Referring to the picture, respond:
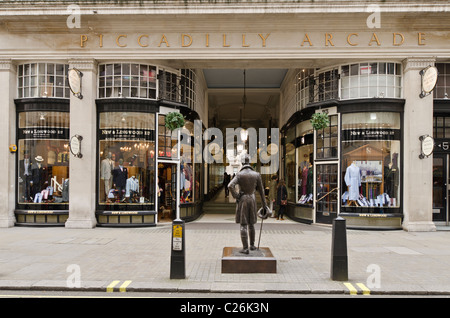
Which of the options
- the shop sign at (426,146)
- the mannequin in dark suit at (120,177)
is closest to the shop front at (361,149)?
the shop sign at (426,146)

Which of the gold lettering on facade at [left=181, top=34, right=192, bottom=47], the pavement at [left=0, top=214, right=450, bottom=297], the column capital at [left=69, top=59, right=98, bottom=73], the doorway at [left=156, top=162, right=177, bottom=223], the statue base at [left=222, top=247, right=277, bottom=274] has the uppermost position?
the gold lettering on facade at [left=181, top=34, right=192, bottom=47]

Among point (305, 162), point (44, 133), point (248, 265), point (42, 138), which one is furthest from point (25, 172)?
point (305, 162)

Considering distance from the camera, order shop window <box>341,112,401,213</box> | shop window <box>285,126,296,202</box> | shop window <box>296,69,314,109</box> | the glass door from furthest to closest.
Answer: shop window <box>285,126,296,202</box>, shop window <box>296,69,314,109</box>, the glass door, shop window <box>341,112,401,213</box>

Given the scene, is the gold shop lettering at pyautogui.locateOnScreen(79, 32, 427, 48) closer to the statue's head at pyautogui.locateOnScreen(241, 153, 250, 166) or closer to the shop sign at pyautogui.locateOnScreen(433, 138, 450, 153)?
the shop sign at pyautogui.locateOnScreen(433, 138, 450, 153)

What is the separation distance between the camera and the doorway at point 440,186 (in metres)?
13.2

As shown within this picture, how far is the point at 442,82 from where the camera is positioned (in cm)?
1325

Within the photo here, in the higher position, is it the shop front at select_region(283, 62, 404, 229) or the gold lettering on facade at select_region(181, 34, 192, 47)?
the gold lettering on facade at select_region(181, 34, 192, 47)

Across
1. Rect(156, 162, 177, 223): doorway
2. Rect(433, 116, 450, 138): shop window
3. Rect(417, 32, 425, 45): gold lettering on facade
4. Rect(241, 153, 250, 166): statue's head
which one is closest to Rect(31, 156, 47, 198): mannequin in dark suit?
Rect(156, 162, 177, 223): doorway

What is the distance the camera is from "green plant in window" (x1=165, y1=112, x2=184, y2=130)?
12.9 metres

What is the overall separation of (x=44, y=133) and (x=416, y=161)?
13.8m

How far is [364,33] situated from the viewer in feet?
41.8

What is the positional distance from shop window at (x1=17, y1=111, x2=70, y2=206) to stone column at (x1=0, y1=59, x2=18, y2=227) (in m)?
0.27

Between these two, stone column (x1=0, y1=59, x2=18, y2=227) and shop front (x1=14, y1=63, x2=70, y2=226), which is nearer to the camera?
stone column (x1=0, y1=59, x2=18, y2=227)

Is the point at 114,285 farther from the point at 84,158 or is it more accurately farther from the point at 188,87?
the point at 188,87
